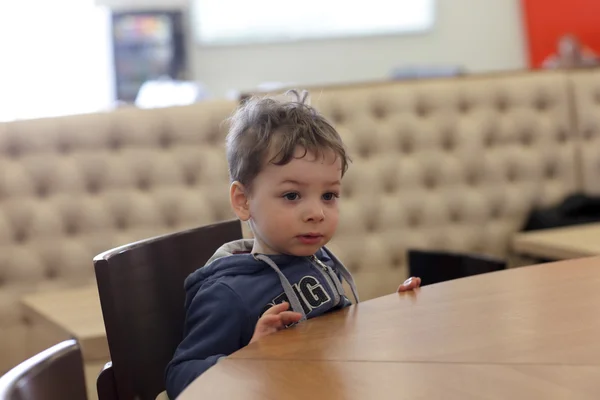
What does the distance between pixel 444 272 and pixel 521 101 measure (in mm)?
1044

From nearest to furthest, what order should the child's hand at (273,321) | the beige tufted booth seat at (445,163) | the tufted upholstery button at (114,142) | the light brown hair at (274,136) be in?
1. the child's hand at (273,321)
2. the light brown hair at (274,136)
3. the tufted upholstery button at (114,142)
4. the beige tufted booth seat at (445,163)

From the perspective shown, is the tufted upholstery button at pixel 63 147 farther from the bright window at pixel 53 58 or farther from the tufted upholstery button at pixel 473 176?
the bright window at pixel 53 58

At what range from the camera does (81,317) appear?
8.41 feet

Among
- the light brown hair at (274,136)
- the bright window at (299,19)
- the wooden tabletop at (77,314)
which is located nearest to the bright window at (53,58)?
the bright window at (299,19)

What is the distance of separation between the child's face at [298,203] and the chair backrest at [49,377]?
0.41m

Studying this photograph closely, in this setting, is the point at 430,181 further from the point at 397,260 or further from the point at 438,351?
the point at 438,351

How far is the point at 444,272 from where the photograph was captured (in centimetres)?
294

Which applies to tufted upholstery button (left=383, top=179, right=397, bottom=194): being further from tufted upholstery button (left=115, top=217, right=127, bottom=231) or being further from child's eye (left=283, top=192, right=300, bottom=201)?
child's eye (left=283, top=192, right=300, bottom=201)

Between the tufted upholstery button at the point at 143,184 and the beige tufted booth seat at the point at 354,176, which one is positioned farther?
the tufted upholstery button at the point at 143,184

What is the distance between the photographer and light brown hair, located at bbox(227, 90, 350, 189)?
1.31m

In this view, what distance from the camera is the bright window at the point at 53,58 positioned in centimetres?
545

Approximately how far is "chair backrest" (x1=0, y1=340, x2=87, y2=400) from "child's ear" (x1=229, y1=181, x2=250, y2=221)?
17.8 inches

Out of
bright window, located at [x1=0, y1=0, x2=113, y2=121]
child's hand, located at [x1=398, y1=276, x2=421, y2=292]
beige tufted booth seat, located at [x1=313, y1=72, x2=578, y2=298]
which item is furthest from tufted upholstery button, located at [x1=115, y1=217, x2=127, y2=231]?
bright window, located at [x1=0, y1=0, x2=113, y2=121]

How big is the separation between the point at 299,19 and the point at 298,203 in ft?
16.2
